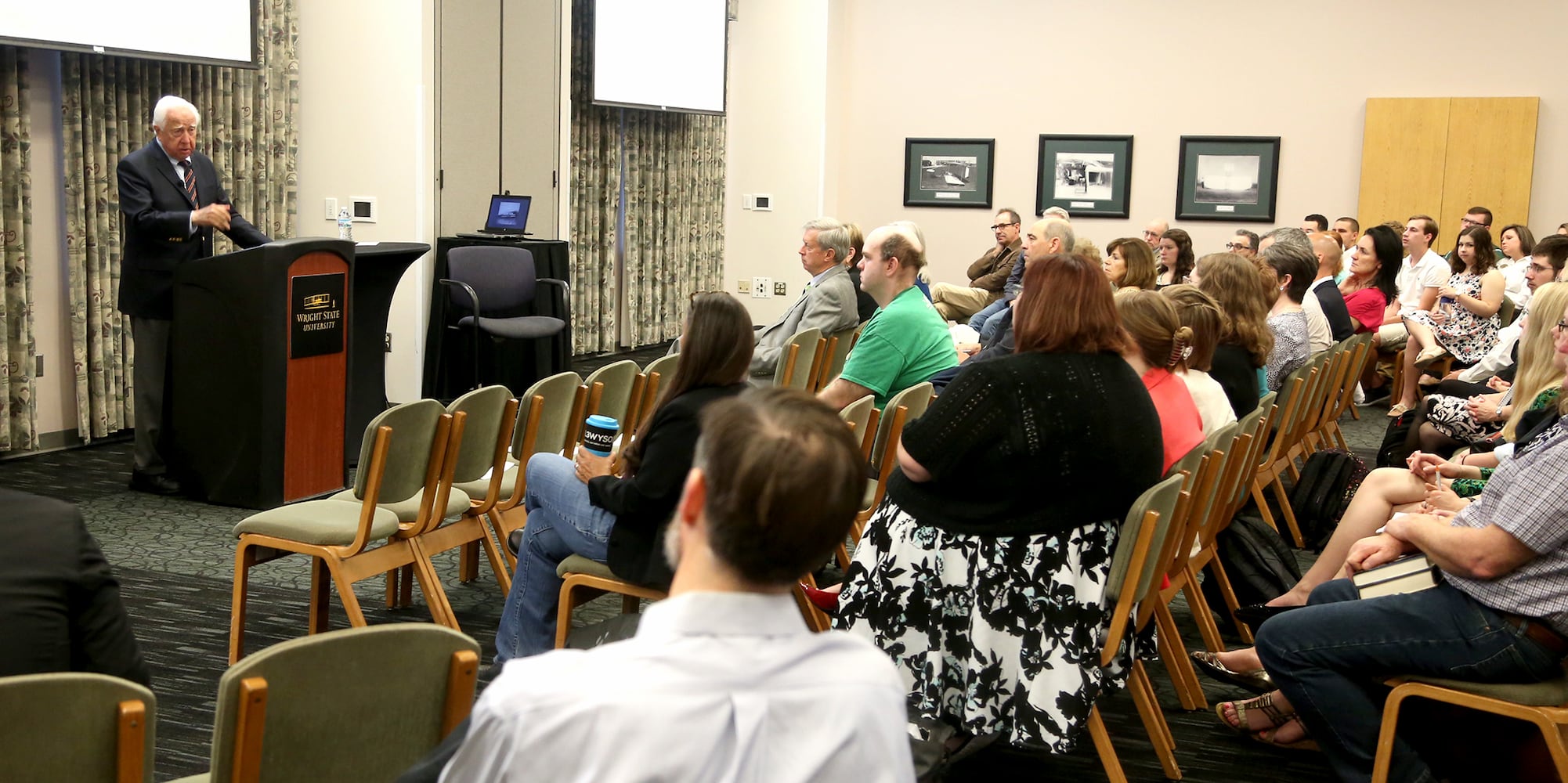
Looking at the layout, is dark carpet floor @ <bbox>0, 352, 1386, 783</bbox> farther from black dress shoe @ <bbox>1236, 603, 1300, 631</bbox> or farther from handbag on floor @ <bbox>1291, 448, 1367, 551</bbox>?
handbag on floor @ <bbox>1291, 448, 1367, 551</bbox>

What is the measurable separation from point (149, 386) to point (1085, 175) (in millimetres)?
8821

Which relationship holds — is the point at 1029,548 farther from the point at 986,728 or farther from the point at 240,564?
the point at 240,564

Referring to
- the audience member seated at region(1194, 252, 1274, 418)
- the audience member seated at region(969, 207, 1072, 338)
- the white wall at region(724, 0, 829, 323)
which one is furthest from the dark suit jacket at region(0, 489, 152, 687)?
the white wall at region(724, 0, 829, 323)

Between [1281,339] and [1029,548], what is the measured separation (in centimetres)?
331

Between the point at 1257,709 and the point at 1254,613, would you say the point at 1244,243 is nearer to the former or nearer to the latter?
the point at 1254,613

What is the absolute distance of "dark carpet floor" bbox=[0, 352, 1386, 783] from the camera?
129 inches

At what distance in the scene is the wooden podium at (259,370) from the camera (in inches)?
207

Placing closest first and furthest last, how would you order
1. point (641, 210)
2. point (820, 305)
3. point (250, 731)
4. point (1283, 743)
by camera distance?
point (250, 731) < point (1283, 743) < point (820, 305) < point (641, 210)

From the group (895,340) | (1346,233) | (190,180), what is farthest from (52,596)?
(1346,233)

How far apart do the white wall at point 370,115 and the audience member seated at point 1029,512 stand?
18.3 feet

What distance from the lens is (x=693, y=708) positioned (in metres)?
1.22

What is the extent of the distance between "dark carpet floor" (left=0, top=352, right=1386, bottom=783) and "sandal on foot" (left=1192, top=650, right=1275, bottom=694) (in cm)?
12

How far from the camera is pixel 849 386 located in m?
4.70

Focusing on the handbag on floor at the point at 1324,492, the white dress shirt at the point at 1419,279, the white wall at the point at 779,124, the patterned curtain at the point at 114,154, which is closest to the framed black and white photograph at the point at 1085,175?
the white wall at the point at 779,124
